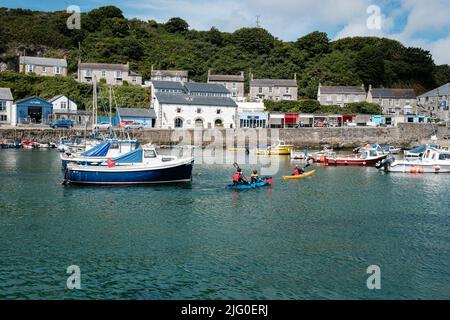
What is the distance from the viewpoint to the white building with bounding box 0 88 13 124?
70044 mm

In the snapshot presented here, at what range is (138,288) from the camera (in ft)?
47.8

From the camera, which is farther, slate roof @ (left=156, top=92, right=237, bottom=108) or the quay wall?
slate roof @ (left=156, top=92, right=237, bottom=108)

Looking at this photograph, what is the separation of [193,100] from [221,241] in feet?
189

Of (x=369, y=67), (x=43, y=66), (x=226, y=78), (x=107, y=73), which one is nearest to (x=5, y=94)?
(x=43, y=66)

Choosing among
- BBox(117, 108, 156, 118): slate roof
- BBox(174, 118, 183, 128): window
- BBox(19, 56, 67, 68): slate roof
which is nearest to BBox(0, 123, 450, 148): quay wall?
BBox(174, 118, 183, 128): window

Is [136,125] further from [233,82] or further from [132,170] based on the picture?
[132,170]

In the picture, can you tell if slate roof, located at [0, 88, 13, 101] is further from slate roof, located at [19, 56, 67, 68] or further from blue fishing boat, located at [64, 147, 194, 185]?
blue fishing boat, located at [64, 147, 194, 185]

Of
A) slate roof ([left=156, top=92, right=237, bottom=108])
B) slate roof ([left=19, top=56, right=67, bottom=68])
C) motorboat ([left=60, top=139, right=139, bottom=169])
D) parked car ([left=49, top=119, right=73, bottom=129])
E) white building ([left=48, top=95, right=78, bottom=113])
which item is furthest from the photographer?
slate roof ([left=19, top=56, right=67, bottom=68])

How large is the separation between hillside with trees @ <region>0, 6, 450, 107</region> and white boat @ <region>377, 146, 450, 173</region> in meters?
49.7

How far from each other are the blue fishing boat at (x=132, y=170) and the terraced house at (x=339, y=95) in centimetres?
5846

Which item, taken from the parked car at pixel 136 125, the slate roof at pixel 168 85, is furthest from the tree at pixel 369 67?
the parked car at pixel 136 125

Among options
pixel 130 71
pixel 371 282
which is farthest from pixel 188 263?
pixel 130 71

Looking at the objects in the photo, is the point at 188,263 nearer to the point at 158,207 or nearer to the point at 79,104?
the point at 158,207
